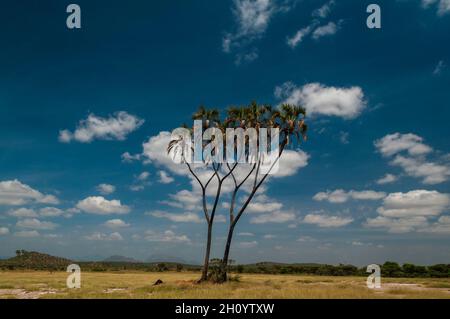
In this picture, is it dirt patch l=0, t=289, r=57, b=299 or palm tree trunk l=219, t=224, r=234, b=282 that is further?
palm tree trunk l=219, t=224, r=234, b=282

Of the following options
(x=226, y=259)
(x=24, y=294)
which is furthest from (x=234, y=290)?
(x=24, y=294)

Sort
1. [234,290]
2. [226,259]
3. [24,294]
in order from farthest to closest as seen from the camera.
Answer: [226,259] → [234,290] → [24,294]

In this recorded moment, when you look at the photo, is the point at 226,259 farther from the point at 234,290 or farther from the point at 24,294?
the point at 24,294

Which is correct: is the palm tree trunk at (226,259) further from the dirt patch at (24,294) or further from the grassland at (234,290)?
the dirt patch at (24,294)

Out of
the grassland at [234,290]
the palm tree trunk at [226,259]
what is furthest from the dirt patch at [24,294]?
the palm tree trunk at [226,259]

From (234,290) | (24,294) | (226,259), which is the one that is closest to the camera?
(24,294)

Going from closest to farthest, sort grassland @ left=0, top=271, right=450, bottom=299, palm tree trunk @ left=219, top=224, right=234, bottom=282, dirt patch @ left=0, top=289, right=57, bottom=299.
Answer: grassland @ left=0, top=271, right=450, bottom=299, dirt patch @ left=0, top=289, right=57, bottom=299, palm tree trunk @ left=219, top=224, right=234, bottom=282

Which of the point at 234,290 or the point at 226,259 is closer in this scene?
the point at 234,290

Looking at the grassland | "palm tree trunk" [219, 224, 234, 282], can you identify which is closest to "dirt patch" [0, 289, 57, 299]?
the grassland

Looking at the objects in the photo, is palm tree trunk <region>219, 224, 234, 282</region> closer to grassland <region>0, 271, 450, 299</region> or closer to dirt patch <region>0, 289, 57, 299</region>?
grassland <region>0, 271, 450, 299</region>
